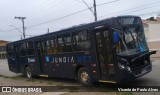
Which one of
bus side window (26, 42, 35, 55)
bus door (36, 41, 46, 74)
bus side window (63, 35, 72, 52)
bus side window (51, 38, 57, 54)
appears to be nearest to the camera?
bus side window (63, 35, 72, 52)

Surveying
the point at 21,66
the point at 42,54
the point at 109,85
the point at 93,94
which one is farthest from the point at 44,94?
the point at 21,66

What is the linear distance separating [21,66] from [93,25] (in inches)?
371

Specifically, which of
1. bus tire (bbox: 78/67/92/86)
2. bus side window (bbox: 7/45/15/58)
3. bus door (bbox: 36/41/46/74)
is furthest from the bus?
bus side window (bbox: 7/45/15/58)

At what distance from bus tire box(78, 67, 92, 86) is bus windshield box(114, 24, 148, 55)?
238cm

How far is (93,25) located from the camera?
38.4 feet

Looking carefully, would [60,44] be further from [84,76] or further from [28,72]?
[28,72]

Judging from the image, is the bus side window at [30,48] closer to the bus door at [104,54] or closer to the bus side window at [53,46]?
the bus side window at [53,46]

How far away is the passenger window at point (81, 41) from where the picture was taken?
12102mm

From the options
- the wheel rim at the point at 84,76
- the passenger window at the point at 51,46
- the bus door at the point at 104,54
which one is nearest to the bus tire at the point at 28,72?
the passenger window at the point at 51,46

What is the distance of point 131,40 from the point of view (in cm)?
1108

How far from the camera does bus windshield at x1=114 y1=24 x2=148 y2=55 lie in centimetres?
1069

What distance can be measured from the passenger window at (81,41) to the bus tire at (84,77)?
0.96 meters

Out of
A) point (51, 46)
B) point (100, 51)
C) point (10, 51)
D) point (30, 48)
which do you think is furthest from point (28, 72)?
point (100, 51)

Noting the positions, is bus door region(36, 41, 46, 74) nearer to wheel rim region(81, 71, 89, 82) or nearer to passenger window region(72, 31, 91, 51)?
passenger window region(72, 31, 91, 51)
